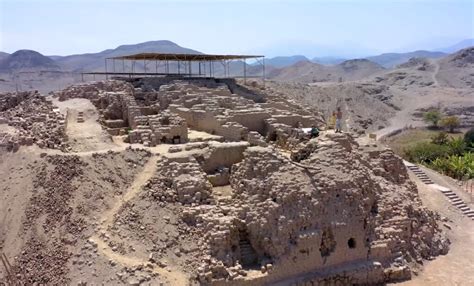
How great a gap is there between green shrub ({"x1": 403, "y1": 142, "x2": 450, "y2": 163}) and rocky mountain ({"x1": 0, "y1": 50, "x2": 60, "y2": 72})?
233 ft

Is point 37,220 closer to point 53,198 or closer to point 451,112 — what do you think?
point 53,198

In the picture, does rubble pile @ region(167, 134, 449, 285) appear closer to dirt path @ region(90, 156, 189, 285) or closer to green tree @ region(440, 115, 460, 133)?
dirt path @ region(90, 156, 189, 285)

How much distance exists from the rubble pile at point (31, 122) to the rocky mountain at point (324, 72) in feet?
227

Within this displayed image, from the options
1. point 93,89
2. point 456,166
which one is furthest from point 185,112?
point 456,166

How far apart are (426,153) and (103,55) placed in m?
108

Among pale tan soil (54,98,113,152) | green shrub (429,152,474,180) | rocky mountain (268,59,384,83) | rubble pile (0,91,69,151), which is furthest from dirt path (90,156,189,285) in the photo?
rocky mountain (268,59,384,83)

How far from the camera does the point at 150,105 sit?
24.1m

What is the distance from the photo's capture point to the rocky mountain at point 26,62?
8456 cm

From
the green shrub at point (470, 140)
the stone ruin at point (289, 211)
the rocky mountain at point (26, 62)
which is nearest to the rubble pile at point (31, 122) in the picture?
the stone ruin at point (289, 211)

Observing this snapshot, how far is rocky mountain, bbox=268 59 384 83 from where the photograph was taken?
93119mm

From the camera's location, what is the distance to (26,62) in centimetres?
8675

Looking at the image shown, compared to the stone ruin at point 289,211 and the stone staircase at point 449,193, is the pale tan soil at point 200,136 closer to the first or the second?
the stone ruin at point 289,211

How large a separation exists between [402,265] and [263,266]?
15.7 feet

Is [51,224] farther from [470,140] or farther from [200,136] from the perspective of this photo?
[470,140]
